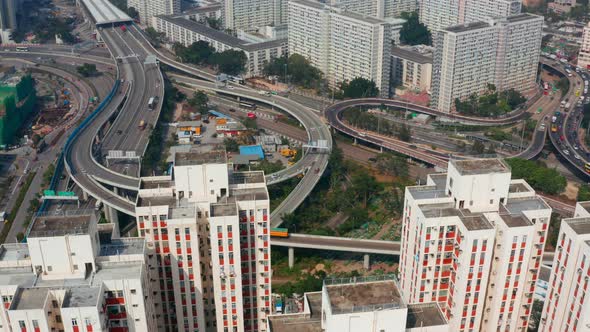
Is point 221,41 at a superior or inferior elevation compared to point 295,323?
inferior

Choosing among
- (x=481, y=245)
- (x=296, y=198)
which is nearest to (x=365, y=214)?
(x=296, y=198)

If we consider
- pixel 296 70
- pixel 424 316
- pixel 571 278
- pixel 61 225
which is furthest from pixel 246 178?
pixel 296 70

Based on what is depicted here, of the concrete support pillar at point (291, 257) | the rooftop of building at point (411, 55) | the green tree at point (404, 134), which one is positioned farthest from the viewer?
the rooftop of building at point (411, 55)

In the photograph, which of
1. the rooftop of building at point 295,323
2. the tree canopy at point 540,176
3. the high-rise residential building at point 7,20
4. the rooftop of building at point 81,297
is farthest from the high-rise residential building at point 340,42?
the rooftop of building at point 81,297

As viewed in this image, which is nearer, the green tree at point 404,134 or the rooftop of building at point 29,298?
the rooftop of building at point 29,298

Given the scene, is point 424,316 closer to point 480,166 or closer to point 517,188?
point 480,166

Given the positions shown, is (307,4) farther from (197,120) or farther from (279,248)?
(279,248)

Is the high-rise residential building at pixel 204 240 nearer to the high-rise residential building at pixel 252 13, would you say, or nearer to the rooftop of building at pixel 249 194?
the rooftop of building at pixel 249 194
